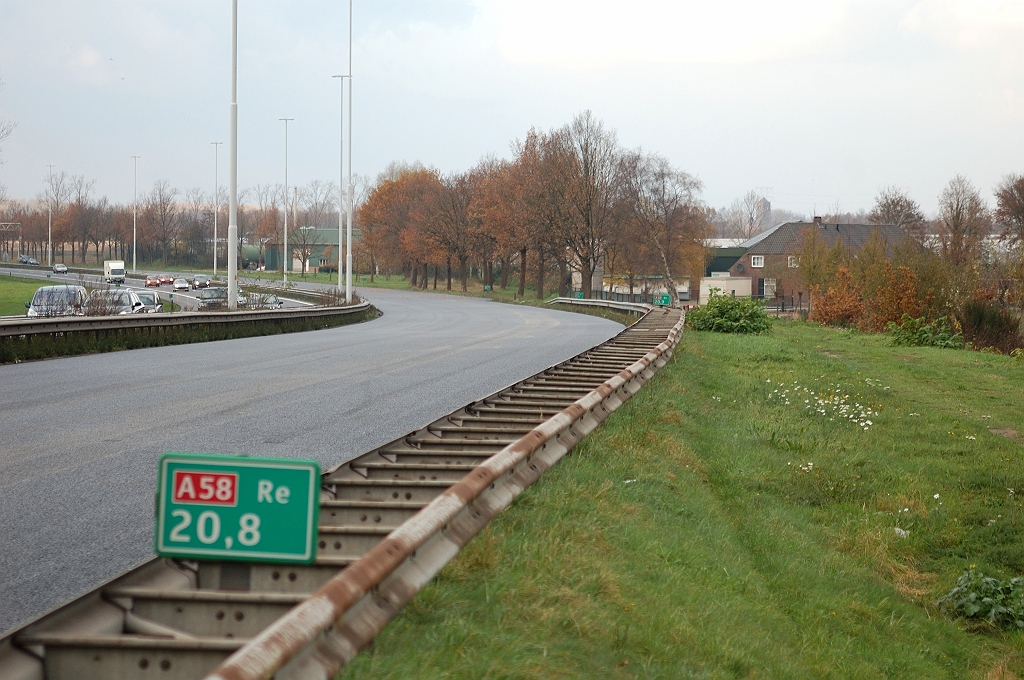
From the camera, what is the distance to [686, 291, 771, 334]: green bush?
3497 centimetres

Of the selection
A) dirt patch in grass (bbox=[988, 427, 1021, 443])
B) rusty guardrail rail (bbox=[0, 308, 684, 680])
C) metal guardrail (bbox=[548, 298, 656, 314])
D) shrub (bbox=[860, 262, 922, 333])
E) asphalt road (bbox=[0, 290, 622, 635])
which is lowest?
dirt patch in grass (bbox=[988, 427, 1021, 443])

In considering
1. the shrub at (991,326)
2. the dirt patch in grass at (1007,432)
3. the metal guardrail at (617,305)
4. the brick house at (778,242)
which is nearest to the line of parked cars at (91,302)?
the metal guardrail at (617,305)

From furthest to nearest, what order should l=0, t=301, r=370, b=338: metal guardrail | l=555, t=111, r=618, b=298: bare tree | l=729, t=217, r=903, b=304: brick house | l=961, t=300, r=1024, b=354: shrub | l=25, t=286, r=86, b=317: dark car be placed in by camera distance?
1. l=729, t=217, r=903, b=304: brick house
2. l=555, t=111, r=618, b=298: bare tree
3. l=961, t=300, r=1024, b=354: shrub
4. l=25, t=286, r=86, b=317: dark car
5. l=0, t=301, r=370, b=338: metal guardrail

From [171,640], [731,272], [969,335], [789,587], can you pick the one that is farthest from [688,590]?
[731,272]

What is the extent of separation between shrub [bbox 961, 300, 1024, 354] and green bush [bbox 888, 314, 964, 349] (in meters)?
0.66

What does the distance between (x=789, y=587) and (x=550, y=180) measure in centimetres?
7094

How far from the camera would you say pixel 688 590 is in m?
6.02

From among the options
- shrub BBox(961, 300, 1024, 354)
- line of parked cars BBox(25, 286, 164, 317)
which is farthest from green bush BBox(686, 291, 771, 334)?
line of parked cars BBox(25, 286, 164, 317)

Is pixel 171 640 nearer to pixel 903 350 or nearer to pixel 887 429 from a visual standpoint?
pixel 887 429

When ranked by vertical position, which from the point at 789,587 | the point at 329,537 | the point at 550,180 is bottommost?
the point at 789,587

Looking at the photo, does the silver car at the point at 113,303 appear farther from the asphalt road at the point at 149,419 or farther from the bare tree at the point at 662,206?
the bare tree at the point at 662,206

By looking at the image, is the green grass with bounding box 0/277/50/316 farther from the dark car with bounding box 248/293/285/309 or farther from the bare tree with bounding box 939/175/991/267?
the bare tree with bounding box 939/175/991/267

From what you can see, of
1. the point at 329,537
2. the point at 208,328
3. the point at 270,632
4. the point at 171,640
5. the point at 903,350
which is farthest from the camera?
the point at 903,350

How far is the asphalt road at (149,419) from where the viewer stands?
20.1 ft
